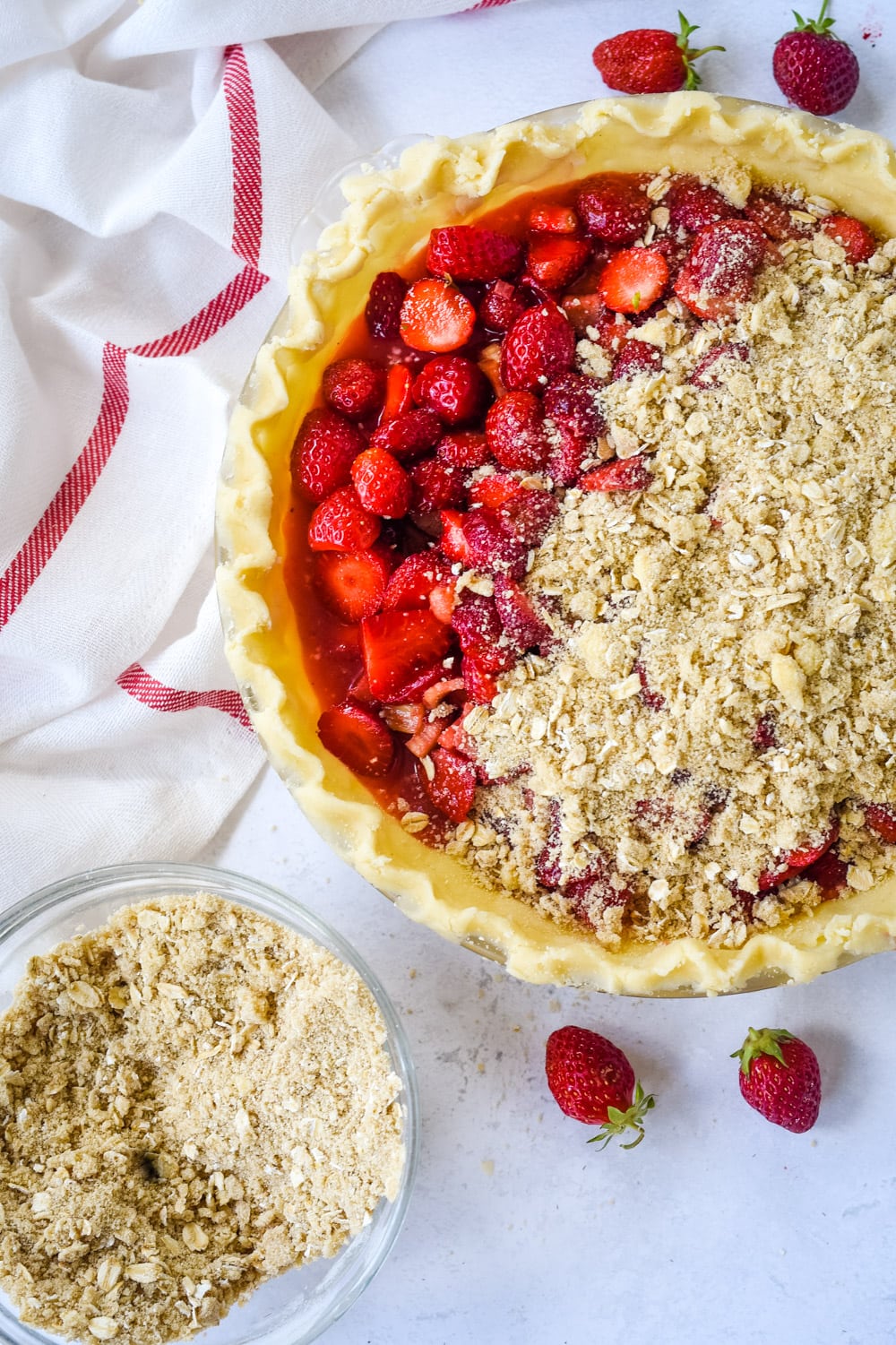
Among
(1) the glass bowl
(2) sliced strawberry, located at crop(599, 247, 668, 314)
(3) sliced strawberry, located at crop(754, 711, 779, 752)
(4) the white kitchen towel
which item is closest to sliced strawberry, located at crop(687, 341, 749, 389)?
(2) sliced strawberry, located at crop(599, 247, 668, 314)

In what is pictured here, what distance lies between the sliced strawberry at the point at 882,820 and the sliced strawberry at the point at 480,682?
52 cm

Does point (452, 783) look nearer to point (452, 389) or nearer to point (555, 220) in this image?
point (452, 389)

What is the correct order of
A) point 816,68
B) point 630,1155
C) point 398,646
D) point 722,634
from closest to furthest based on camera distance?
1. point 722,634
2. point 398,646
3. point 816,68
4. point 630,1155

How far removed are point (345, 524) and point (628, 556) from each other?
0.38 m

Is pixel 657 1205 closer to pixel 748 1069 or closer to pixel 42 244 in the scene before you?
pixel 748 1069

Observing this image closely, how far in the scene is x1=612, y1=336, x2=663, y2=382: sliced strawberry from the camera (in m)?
1.61

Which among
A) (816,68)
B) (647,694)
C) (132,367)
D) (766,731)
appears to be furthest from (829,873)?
(132,367)

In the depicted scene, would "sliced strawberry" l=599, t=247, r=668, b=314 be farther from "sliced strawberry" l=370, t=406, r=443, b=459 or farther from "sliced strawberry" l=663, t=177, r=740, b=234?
"sliced strawberry" l=370, t=406, r=443, b=459

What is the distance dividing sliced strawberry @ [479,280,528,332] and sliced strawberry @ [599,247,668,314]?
0.12m

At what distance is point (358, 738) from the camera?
1.67 meters

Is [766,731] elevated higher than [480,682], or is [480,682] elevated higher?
[480,682]

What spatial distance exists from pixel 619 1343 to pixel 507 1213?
28 cm

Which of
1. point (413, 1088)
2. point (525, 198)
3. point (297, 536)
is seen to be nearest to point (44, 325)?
point (297, 536)

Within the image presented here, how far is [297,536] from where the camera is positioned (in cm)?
173
